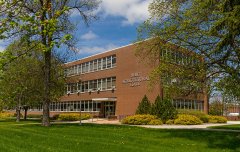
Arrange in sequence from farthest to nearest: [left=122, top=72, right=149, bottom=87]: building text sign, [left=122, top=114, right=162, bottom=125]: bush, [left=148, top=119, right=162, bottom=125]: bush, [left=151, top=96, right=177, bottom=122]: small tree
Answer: [left=122, top=72, right=149, bottom=87]: building text sign → [left=151, top=96, right=177, bottom=122]: small tree → [left=122, top=114, right=162, bottom=125]: bush → [left=148, top=119, right=162, bottom=125]: bush

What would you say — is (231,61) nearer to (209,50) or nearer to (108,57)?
(209,50)

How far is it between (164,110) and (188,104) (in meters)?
12.1

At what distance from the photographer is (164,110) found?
40062mm

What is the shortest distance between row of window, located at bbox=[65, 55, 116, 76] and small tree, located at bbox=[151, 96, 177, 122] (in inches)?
616

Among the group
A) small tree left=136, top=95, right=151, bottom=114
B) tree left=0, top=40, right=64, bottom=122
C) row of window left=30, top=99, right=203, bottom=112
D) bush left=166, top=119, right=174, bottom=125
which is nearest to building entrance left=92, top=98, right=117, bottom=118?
row of window left=30, top=99, right=203, bottom=112

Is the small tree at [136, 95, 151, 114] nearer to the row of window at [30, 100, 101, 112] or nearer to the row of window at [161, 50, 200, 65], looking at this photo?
the row of window at [30, 100, 101, 112]

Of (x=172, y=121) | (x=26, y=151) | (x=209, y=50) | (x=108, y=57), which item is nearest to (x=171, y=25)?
(x=209, y=50)

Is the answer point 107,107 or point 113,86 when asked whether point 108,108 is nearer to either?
point 107,107

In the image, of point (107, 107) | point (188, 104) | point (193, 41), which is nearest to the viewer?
point (193, 41)

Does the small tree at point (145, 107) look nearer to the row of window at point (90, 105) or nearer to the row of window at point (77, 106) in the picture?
the row of window at point (90, 105)

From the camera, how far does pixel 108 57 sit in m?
56.5

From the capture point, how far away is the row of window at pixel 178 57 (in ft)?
69.8

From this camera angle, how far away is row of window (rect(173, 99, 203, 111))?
158 ft

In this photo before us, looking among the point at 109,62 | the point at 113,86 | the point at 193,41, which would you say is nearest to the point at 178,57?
the point at 193,41
